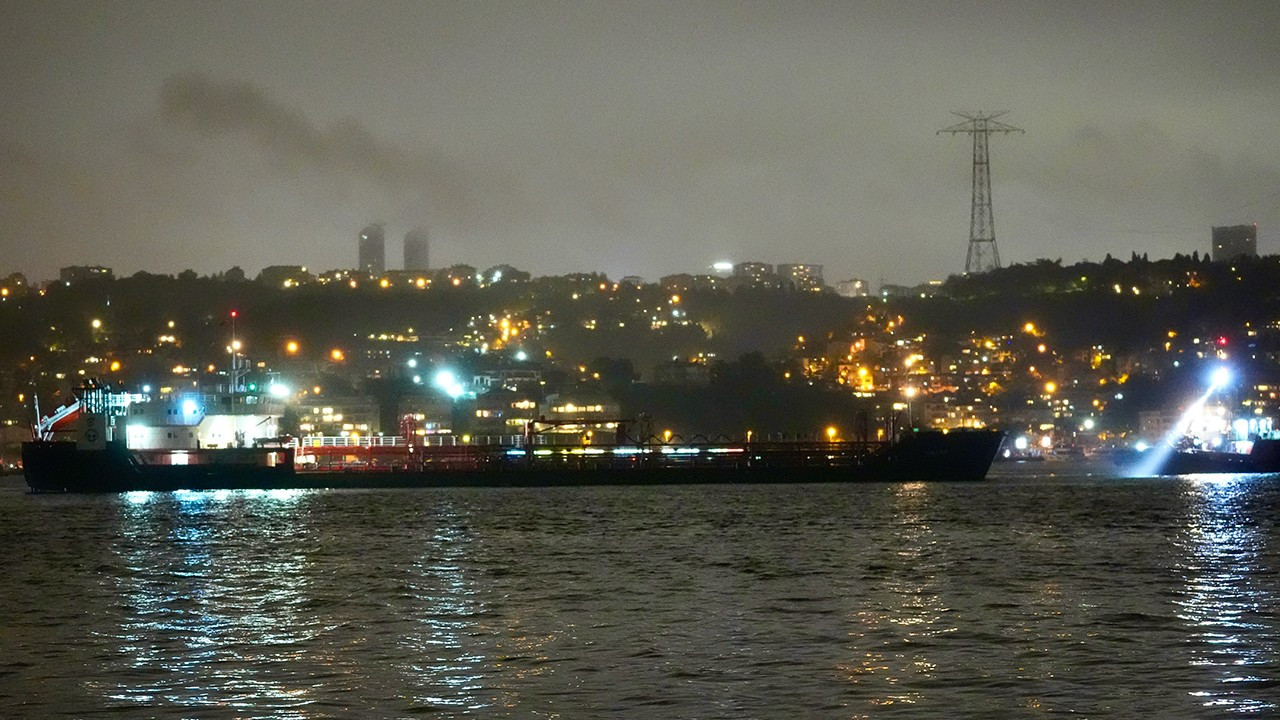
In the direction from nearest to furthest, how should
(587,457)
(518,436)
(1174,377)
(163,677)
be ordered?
(163,677) → (587,457) → (518,436) → (1174,377)

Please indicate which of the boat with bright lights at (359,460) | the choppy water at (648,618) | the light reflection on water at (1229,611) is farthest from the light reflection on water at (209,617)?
the boat with bright lights at (359,460)

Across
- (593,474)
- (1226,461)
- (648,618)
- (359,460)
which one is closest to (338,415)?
(359,460)

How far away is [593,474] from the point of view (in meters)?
84.9

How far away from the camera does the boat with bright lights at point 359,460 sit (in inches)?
3073

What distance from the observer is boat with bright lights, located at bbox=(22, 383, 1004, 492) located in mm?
78062

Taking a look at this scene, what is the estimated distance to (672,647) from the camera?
21766 mm

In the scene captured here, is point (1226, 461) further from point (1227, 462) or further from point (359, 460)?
point (359, 460)

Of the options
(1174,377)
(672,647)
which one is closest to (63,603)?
(672,647)

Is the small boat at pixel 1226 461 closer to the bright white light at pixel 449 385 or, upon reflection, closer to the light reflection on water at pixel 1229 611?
the light reflection on water at pixel 1229 611

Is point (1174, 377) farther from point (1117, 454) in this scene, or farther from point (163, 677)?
point (163, 677)

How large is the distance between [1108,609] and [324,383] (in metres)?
145

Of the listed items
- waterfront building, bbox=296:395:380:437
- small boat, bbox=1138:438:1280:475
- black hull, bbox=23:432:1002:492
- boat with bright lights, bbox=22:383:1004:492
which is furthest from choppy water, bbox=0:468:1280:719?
waterfront building, bbox=296:395:380:437

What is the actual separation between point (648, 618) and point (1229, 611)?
9.14 meters

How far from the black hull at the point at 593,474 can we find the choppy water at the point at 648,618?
28.3 metres
